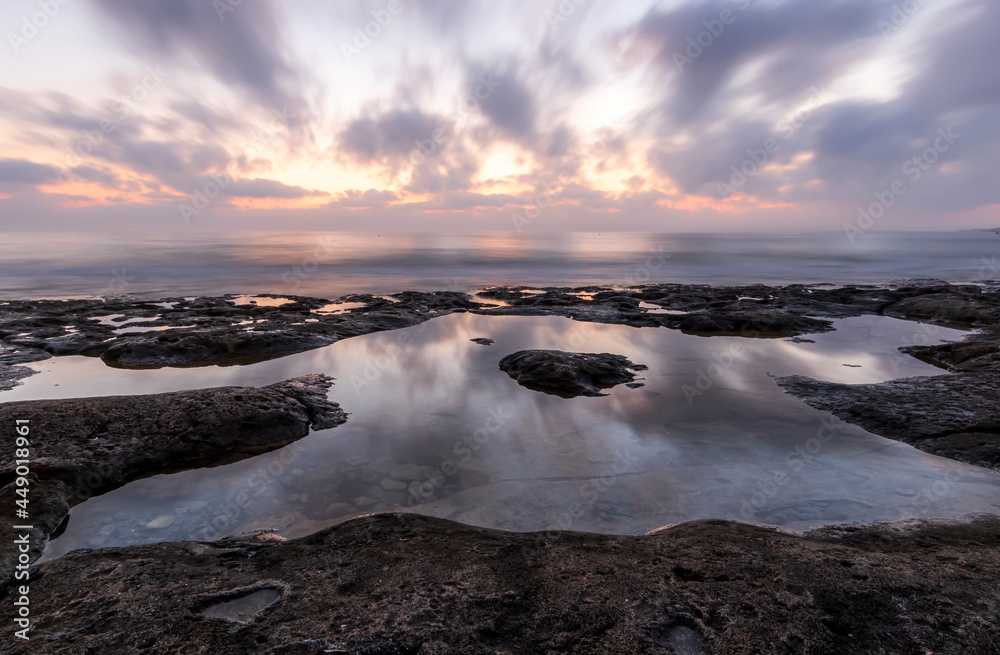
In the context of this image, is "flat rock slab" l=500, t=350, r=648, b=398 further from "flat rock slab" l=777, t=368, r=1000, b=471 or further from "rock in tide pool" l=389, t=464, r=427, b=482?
"rock in tide pool" l=389, t=464, r=427, b=482

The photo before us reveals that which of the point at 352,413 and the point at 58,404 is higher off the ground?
the point at 58,404

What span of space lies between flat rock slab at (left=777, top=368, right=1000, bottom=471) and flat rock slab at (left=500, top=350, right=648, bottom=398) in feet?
12.5

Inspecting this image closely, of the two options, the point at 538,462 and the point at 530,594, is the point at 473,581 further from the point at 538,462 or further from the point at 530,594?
the point at 538,462

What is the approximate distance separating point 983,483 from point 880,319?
17.1 m

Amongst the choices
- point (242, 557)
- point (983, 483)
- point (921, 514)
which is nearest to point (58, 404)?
point (242, 557)

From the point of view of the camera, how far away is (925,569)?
13.0 feet

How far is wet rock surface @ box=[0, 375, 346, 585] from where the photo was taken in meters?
5.61

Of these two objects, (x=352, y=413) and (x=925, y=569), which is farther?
(x=352, y=413)

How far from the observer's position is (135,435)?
6.91m

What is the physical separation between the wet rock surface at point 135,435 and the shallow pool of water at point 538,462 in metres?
0.34

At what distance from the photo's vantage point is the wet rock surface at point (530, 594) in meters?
3.22

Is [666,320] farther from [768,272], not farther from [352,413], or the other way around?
[768,272]

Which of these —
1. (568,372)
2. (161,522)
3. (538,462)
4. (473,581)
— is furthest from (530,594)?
(568,372)

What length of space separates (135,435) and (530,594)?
21.9 ft
